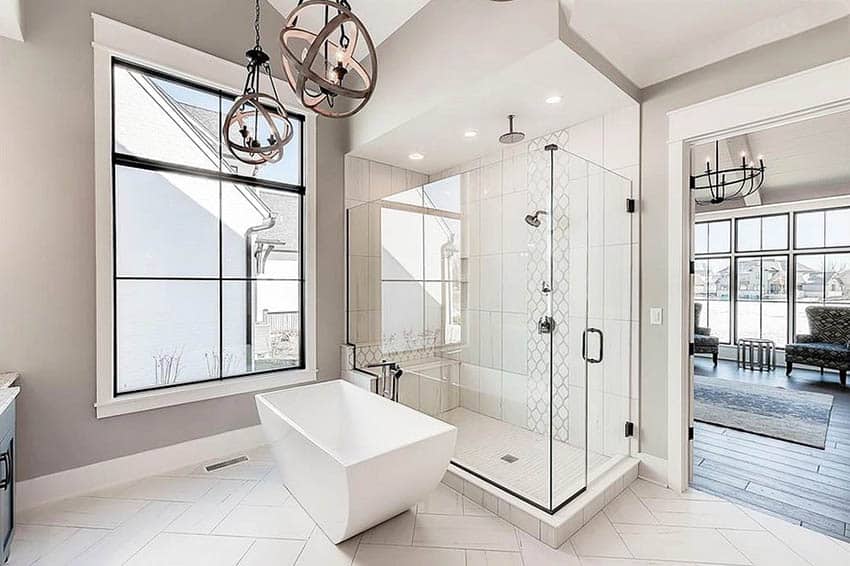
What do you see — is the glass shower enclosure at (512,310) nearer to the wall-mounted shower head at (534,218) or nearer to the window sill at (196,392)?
the wall-mounted shower head at (534,218)

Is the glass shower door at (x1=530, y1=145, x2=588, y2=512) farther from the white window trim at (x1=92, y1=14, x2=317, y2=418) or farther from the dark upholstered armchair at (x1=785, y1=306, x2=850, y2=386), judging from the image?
the dark upholstered armchair at (x1=785, y1=306, x2=850, y2=386)

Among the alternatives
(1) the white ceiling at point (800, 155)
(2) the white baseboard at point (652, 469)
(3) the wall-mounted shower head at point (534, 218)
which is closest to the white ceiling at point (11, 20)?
(3) the wall-mounted shower head at point (534, 218)

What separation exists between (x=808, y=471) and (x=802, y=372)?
4.57 m

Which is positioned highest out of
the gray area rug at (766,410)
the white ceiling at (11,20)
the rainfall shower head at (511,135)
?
the white ceiling at (11,20)

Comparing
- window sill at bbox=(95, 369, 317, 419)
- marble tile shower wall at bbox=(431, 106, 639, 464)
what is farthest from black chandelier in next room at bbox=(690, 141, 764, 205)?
window sill at bbox=(95, 369, 317, 419)

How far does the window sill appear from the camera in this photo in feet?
9.06

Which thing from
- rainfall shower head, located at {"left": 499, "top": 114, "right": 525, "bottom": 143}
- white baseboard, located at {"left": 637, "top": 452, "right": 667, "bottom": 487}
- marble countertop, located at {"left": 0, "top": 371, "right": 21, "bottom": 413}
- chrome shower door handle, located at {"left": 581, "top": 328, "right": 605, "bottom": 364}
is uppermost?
rainfall shower head, located at {"left": 499, "top": 114, "right": 525, "bottom": 143}

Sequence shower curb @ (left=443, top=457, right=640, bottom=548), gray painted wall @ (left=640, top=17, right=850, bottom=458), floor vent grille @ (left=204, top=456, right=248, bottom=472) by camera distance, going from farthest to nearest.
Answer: floor vent grille @ (left=204, top=456, right=248, bottom=472) < gray painted wall @ (left=640, top=17, right=850, bottom=458) < shower curb @ (left=443, top=457, right=640, bottom=548)

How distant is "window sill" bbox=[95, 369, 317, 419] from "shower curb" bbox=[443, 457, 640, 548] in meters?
1.68

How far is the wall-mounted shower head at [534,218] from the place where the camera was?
3174 mm

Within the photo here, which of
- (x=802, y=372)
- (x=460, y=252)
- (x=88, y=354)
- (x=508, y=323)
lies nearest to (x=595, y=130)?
(x=460, y=252)

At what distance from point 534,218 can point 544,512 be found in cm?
207

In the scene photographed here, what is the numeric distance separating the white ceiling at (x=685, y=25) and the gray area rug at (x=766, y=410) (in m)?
3.35

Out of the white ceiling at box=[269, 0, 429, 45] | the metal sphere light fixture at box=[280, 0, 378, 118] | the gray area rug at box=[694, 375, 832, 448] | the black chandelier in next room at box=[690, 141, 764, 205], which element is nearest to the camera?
the metal sphere light fixture at box=[280, 0, 378, 118]
